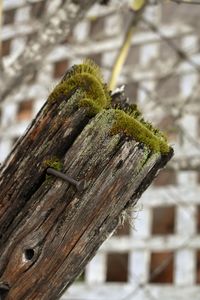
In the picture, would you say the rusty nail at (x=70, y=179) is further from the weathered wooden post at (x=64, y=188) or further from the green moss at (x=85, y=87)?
the green moss at (x=85, y=87)

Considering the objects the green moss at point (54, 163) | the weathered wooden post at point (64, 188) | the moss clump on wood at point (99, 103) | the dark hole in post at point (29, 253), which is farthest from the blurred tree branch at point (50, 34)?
the dark hole in post at point (29, 253)

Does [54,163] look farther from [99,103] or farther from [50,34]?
[50,34]

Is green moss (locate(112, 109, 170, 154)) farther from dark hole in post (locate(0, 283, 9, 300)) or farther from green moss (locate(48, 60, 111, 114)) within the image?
dark hole in post (locate(0, 283, 9, 300))

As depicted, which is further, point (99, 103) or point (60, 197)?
point (99, 103)

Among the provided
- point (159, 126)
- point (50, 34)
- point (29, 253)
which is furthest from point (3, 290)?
point (159, 126)

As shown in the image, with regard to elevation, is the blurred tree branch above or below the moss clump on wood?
above

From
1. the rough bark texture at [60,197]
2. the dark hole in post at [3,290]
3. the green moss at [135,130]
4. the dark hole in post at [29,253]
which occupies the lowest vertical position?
the dark hole in post at [3,290]

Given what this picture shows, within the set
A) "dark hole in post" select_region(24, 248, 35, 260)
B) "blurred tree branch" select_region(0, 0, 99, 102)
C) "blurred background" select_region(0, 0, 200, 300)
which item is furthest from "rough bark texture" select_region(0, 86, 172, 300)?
"blurred background" select_region(0, 0, 200, 300)
